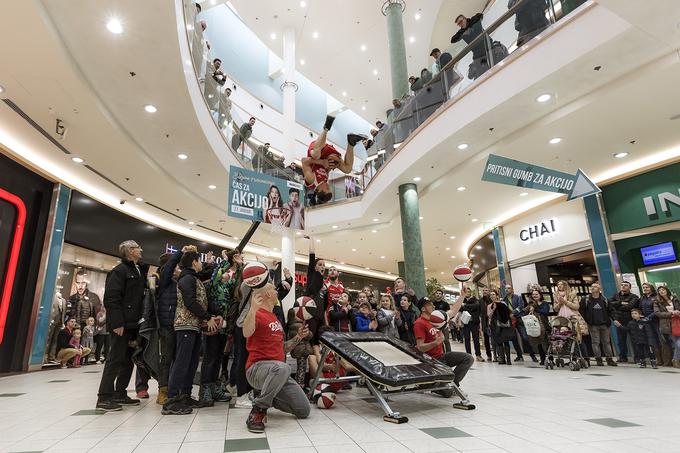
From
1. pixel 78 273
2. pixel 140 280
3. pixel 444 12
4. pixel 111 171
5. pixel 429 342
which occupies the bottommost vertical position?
pixel 429 342

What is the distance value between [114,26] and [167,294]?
377cm

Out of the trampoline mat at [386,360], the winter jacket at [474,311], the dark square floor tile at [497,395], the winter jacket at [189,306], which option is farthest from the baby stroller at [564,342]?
the winter jacket at [189,306]

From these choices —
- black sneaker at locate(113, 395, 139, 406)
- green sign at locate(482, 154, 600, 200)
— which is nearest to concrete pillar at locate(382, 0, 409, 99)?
green sign at locate(482, 154, 600, 200)

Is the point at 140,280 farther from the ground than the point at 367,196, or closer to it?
closer to it

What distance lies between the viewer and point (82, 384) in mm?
5797

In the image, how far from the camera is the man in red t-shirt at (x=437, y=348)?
14.3ft

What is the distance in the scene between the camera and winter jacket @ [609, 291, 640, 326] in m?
7.18

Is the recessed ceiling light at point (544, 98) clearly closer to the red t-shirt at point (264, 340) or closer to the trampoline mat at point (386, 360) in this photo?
the trampoline mat at point (386, 360)

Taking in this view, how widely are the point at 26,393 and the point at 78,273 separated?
5.99 meters

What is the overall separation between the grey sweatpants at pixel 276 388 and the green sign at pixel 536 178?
4.55 m

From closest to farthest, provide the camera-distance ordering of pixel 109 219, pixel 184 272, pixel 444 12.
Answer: pixel 184 272 → pixel 109 219 → pixel 444 12

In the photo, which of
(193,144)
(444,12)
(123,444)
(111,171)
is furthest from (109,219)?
(444,12)

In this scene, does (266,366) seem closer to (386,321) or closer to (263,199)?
(386,321)

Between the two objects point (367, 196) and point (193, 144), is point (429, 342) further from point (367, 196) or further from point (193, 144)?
point (367, 196)
